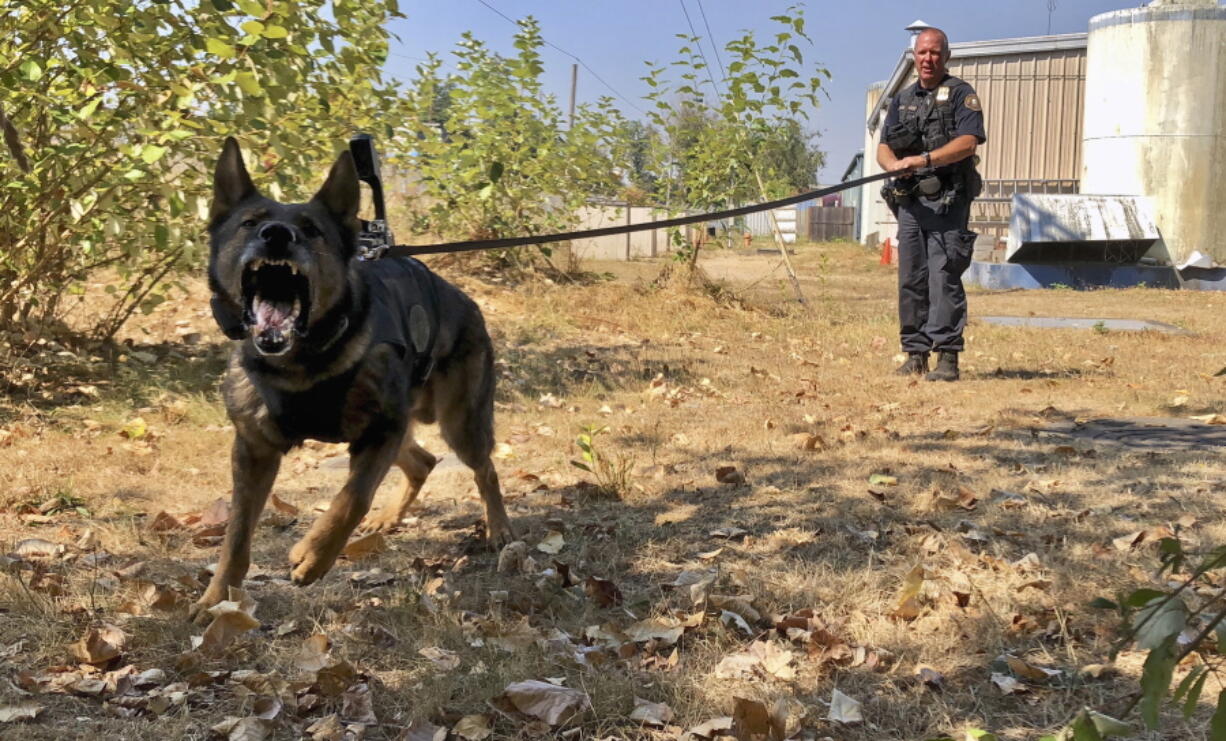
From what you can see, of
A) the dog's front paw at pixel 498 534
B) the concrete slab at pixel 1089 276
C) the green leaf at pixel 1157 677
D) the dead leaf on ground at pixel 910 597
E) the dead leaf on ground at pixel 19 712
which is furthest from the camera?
the concrete slab at pixel 1089 276

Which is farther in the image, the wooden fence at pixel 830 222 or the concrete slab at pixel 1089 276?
the wooden fence at pixel 830 222

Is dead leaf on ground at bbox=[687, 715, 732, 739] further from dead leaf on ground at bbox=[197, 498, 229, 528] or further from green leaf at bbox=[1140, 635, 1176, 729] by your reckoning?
dead leaf on ground at bbox=[197, 498, 229, 528]

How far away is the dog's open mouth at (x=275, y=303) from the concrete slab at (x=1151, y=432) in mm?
4428

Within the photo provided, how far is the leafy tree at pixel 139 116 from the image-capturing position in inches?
206

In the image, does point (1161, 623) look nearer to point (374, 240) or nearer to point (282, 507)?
point (374, 240)

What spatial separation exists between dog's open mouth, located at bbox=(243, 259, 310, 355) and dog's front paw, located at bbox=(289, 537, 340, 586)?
0.62 m

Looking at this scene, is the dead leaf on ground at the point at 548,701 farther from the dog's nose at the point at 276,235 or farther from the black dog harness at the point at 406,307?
the dog's nose at the point at 276,235

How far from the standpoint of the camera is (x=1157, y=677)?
1133 millimetres

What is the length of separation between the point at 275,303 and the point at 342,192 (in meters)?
0.49

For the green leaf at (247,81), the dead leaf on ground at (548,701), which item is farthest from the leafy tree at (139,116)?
the dead leaf on ground at (548,701)

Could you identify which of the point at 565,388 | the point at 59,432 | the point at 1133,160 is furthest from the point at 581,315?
the point at 1133,160

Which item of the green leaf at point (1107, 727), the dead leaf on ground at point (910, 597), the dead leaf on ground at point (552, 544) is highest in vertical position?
the green leaf at point (1107, 727)

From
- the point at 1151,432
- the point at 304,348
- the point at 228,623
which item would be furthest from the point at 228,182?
the point at 1151,432

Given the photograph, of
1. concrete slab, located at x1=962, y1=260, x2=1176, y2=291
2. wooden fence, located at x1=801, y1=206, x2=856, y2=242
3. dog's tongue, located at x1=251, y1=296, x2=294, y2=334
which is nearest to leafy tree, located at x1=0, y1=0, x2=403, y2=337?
dog's tongue, located at x1=251, y1=296, x2=294, y2=334
